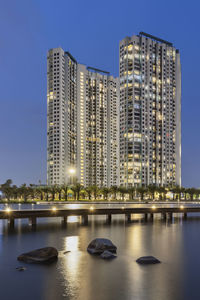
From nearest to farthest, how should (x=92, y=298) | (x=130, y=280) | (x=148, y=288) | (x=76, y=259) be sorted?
1. (x=92, y=298)
2. (x=148, y=288)
3. (x=130, y=280)
4. (x=76, y=259)

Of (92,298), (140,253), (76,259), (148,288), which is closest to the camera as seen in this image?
(92,298)

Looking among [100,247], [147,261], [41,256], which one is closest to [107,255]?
[100,247]

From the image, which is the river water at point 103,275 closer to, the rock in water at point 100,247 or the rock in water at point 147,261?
the rock in water at point 147,261

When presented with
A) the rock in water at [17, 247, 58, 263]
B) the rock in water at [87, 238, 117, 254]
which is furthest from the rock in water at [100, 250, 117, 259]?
the rock in water at [17, 247, 58, 263]

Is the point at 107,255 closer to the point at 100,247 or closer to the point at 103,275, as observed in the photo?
the point at 100,247

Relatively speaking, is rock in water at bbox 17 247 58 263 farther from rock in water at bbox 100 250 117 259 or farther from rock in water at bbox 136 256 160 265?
rock in water at bbox 136 256 160 265

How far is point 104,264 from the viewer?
31.1 m

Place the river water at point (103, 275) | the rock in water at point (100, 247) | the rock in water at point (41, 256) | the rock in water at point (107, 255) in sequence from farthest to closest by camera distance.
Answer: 1. the rock in water at point (100, 247)
2. the rock in water at point (107, 255)
3. the rock in water at point (41, 256)
4. the river water at point (103, 275)

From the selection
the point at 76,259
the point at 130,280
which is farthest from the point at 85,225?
the point at 130,280

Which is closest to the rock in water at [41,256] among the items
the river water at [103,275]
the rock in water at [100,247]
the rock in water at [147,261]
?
the river water at [103,275]

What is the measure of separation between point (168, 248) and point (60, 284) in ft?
69.8

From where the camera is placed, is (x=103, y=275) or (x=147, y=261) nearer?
(x=103, y=275)

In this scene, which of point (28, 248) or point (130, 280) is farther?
point (28, 248)

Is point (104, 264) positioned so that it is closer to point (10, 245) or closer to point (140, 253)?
point (140, 253)
